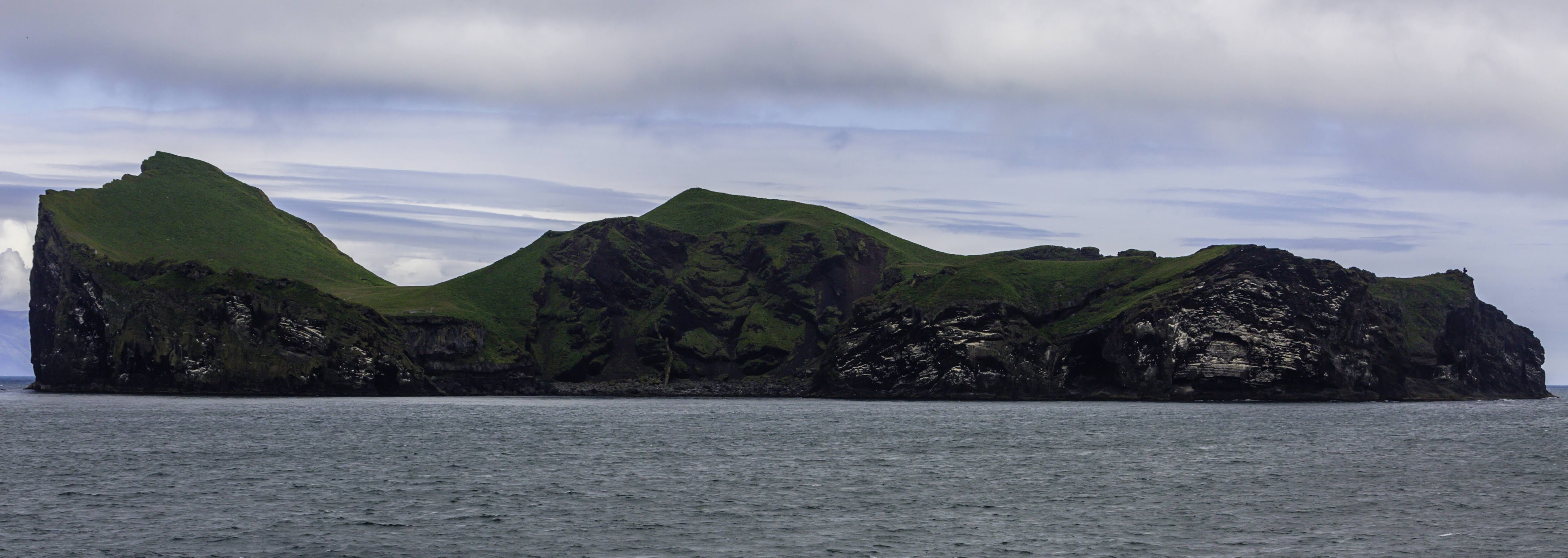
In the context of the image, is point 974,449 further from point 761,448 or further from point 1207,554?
point 1207,554

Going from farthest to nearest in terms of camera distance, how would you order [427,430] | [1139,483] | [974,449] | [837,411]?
[837,411] → [427,430] → [974,449] → [1139,483]

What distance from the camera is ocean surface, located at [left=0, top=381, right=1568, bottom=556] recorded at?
152ft

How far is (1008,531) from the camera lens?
50.2 meters

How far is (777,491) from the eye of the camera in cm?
6412

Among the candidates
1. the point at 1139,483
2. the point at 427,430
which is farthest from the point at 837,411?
the point at 1139,483

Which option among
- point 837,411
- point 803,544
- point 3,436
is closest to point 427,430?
point 3,436

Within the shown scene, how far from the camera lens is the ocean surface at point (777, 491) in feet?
152

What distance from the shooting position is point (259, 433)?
104875 mm

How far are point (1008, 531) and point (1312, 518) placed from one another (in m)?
15.6

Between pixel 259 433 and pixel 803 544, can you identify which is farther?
→ pixel 259 433

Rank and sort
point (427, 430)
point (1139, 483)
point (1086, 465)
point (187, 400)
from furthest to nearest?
point (187, 400) < point (427, 430) < point (1086, 465) < point (1139, 483)

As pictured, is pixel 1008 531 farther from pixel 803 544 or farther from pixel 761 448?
pixel 761 448

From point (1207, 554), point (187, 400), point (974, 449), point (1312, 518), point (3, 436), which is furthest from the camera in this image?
point (187, 400)

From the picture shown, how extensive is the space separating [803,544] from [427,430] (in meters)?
77.8
